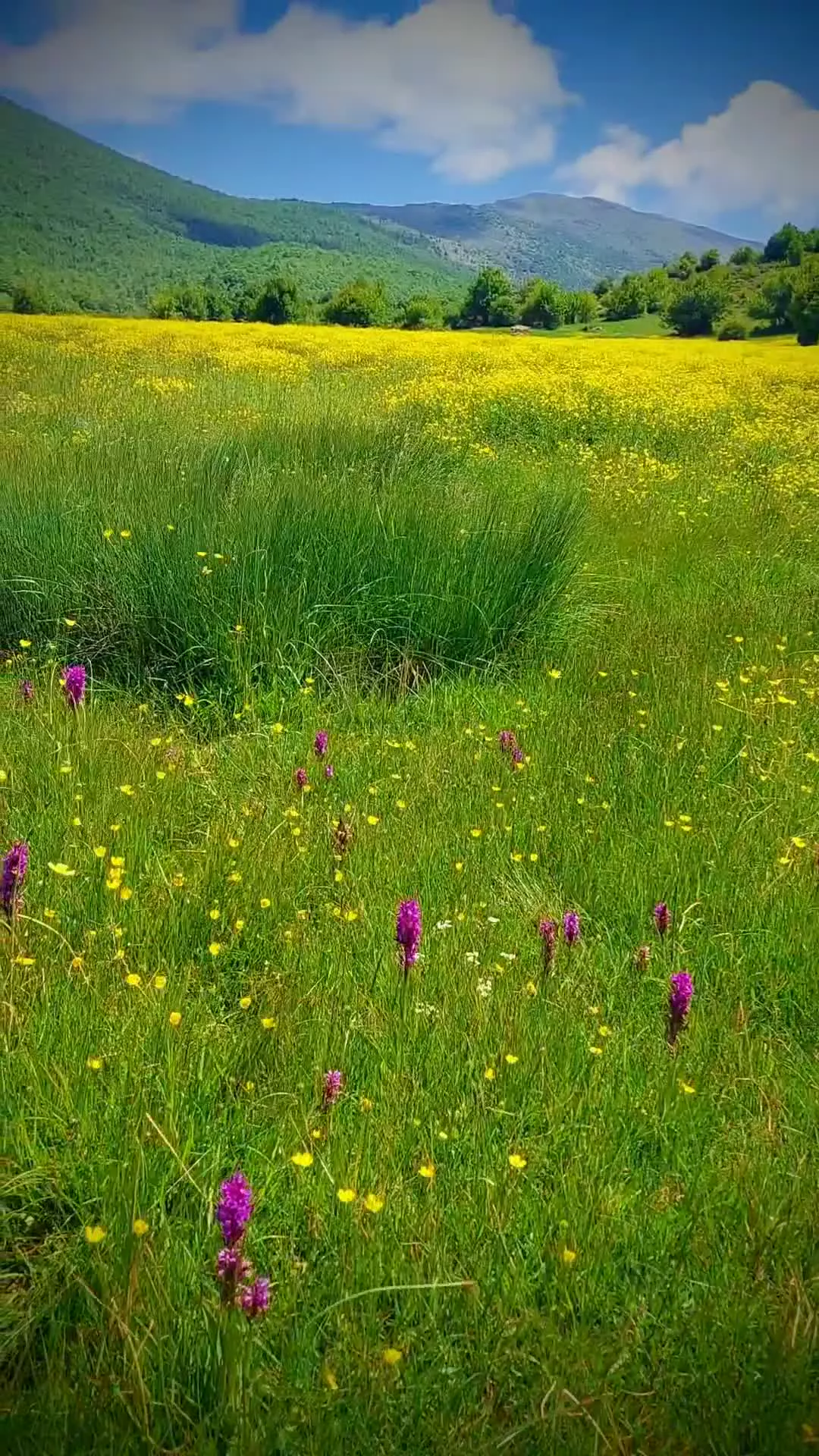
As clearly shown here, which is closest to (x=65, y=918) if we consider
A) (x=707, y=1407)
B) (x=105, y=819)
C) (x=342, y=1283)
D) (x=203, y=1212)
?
(x=105, y=819)

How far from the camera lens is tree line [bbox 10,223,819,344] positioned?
29922 mm

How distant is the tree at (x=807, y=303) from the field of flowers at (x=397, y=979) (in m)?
23.9

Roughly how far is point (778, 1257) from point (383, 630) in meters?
3.41

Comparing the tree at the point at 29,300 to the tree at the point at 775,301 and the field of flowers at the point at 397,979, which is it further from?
the field of flowers at the point at 397,979

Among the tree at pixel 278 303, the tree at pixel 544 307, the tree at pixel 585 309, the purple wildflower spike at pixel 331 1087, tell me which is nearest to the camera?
the purple wildflower spike at pixel 331 1087

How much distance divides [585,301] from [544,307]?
4.27 metres

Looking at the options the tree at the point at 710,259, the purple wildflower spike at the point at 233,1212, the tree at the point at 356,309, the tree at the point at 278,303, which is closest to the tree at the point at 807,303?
the purple wildflower spike at the point at 233,1212

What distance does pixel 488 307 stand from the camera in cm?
6681

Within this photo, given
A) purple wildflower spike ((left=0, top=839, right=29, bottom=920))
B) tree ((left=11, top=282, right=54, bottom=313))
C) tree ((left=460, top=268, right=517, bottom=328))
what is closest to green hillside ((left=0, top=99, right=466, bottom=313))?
tree ((left=11, top=282, right=54, bottom=313))

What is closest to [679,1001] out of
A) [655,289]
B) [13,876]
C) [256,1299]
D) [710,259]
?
[256,1299]

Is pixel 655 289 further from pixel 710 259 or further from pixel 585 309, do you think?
pixel 585 309

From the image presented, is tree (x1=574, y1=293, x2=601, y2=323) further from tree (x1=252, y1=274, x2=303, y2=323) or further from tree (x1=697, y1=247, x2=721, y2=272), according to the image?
tree (x1=252, y1=274, x2=303, y2=323)

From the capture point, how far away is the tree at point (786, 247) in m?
33.5

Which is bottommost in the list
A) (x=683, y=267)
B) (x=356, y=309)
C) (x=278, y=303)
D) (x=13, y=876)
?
(x=13, y=876)
